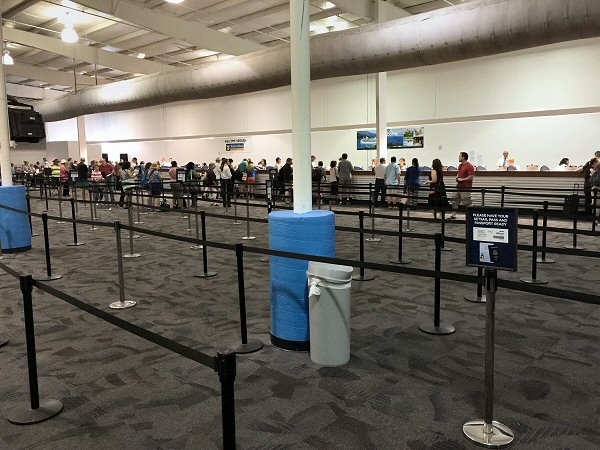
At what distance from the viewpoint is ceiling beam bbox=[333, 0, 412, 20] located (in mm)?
14992

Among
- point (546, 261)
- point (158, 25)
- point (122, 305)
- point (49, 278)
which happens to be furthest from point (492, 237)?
point (158, 25)

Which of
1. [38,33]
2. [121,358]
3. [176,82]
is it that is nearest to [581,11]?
[121,358]

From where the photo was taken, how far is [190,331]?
4977 mm

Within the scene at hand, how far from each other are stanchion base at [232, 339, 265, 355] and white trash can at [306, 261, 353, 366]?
616 millimetres

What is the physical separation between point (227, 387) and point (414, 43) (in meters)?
8.72

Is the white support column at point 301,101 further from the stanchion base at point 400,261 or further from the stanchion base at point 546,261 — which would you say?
the stanchion base at point 546,261

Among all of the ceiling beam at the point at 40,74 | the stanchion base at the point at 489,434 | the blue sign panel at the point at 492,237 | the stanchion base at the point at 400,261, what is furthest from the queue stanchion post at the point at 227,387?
the ceiling beam at the point at 40,74

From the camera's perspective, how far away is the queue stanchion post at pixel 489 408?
2.92 meters

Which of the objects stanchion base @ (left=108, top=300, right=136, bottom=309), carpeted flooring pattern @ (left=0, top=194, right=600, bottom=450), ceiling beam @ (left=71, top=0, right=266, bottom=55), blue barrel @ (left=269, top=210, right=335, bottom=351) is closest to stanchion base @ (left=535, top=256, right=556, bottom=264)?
carpeted flooring pattern @ (left=0, top=194, right=600, bottom=450)

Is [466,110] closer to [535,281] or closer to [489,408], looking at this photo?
[535,281]

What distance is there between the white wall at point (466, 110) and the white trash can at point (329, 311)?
1568cm

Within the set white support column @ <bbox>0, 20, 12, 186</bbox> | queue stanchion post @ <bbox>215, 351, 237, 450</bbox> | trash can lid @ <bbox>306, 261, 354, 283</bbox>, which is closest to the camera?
queue stanchion post @ <bbox>215, 351, 237, 450</bbox>

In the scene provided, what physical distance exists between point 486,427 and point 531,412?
0.47m

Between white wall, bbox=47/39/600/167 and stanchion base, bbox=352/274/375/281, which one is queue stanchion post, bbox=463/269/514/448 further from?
white wall, bbox=47/39/600/167
